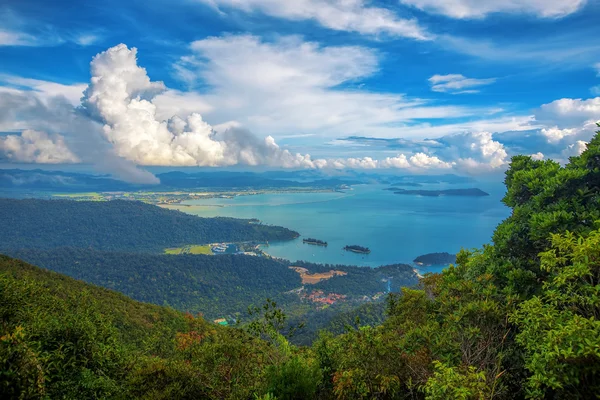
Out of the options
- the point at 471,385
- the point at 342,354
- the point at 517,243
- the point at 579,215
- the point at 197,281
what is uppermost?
the point at 579,215

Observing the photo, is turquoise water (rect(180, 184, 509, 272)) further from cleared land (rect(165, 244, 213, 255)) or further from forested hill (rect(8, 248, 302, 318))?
cleared land (rect(165, 244, 213, 255))

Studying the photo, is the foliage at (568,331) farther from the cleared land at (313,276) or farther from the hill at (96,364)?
the cleared land at (313,276)

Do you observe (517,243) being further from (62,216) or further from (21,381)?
(62,216)

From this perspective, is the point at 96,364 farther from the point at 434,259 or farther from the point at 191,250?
the point at 191,250

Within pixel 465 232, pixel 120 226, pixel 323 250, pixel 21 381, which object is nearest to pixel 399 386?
pixel 21 381

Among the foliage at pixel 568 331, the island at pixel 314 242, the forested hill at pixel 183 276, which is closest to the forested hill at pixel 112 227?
the island at pixel 314 242
